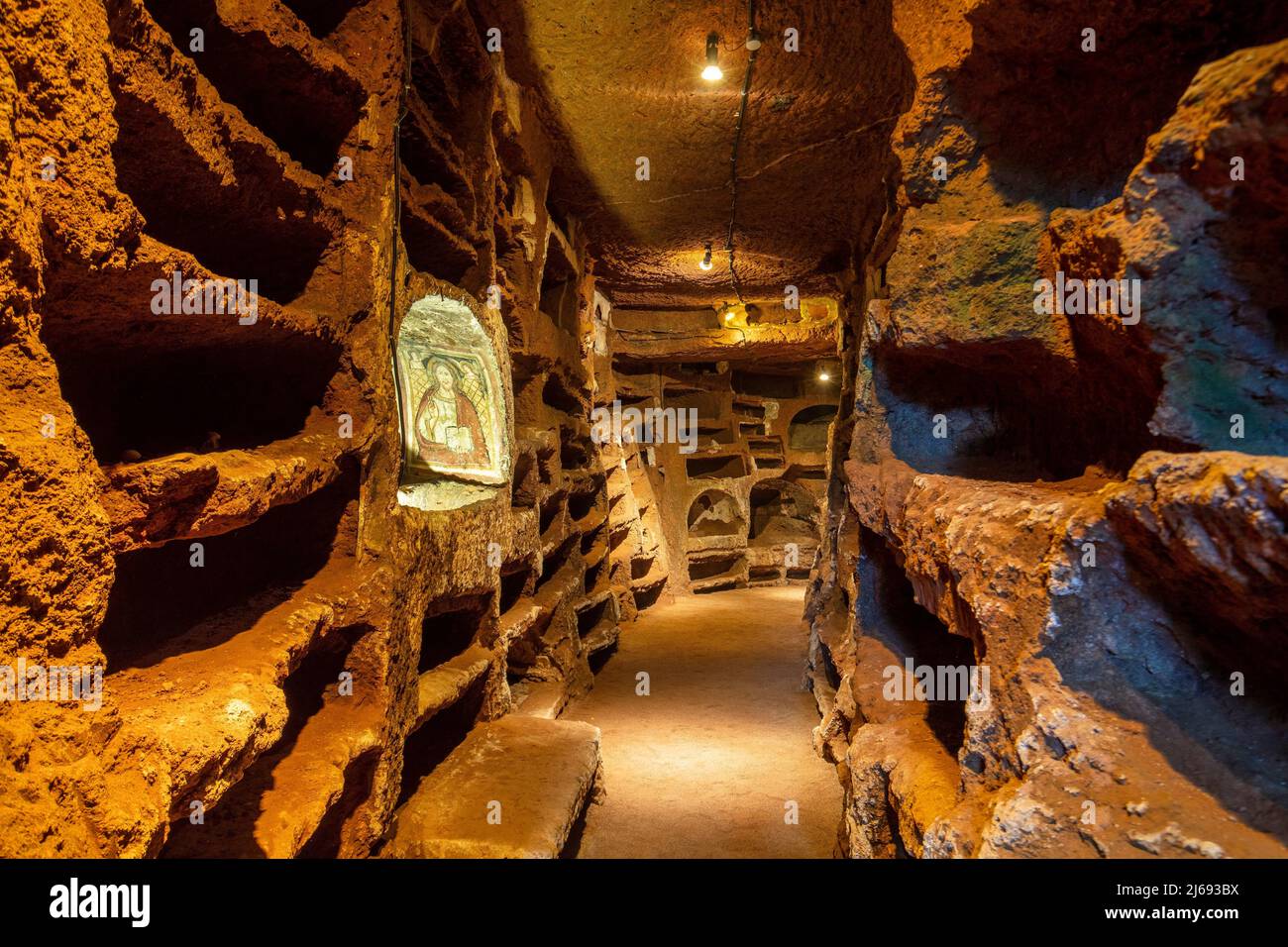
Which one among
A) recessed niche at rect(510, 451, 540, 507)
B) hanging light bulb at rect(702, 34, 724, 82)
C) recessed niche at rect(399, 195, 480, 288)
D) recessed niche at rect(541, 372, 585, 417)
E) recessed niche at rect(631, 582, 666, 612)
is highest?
hanging light bulb at rect(702, 34, 724, 82)

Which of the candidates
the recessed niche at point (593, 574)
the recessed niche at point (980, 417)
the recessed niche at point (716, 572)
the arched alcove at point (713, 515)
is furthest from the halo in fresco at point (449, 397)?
the arched alcove at point (713, 515)

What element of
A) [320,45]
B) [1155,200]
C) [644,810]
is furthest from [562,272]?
[1155,200]

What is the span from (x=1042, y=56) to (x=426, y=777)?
4.17 m

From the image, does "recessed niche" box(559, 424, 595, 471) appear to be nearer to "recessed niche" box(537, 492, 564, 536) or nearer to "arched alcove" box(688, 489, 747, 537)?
"recessed niche" box(537, 492, 564, 536)

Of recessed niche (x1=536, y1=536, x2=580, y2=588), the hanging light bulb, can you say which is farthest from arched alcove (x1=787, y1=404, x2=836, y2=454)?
the hanging light bulb

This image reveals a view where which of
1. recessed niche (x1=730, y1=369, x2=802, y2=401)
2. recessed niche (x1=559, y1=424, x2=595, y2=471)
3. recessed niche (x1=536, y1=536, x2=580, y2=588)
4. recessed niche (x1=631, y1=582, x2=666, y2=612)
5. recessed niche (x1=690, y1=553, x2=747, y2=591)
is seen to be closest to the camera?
recessed niche (x1=536, y1=536, x2=580, y2=588)

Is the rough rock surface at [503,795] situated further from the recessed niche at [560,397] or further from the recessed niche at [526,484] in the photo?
the recessed niche at [560,397]

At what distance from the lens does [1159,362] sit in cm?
171

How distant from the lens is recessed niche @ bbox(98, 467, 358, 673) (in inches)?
91.2

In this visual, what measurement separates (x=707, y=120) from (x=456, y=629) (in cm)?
436

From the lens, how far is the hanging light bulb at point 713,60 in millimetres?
4312

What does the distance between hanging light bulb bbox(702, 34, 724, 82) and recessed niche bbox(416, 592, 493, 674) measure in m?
3.69

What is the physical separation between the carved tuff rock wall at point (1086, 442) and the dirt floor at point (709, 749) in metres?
0.92

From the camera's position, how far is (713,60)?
443 centimetres
